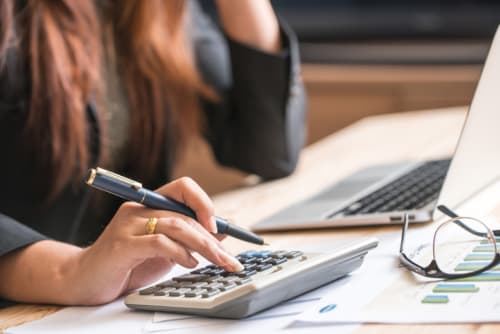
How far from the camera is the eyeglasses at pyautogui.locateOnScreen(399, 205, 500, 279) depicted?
2.62 feet

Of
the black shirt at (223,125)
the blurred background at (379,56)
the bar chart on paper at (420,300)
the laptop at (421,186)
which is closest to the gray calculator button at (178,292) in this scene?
the bar chart on paper at (420,300)

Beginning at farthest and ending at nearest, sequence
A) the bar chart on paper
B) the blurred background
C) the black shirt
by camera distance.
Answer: the blurred background, the black shirt, the bar chart on paper

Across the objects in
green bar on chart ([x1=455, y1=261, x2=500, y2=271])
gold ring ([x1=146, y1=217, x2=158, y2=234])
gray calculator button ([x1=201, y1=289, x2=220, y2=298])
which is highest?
gold ring ([x1=146, y1=217, x2=158, y2=234])

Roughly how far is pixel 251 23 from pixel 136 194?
69cm

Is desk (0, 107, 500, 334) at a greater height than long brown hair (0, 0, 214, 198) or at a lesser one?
lesser

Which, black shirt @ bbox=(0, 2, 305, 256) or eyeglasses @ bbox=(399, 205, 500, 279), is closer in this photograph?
eyeglasses @ bbox=(399, 205, 500, 279)

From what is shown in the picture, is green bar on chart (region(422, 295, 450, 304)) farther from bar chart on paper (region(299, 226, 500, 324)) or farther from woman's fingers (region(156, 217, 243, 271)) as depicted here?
A: woman's fingers (region(156, 217, 243, 271))

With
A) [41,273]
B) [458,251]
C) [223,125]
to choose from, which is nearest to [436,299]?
[458,251]

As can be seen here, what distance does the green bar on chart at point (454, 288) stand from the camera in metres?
0.76

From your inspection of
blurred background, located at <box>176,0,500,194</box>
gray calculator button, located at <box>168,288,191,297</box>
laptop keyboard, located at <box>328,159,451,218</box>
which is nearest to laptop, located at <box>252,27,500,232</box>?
laptop keyboard, located at <box>328,159,451,218</box>

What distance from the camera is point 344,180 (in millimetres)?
1352

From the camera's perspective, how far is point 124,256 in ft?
2.63

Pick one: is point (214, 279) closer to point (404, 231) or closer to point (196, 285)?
point (196, 285)

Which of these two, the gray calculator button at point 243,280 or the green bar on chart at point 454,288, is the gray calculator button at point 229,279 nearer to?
the gray calculator button at point 243,280
